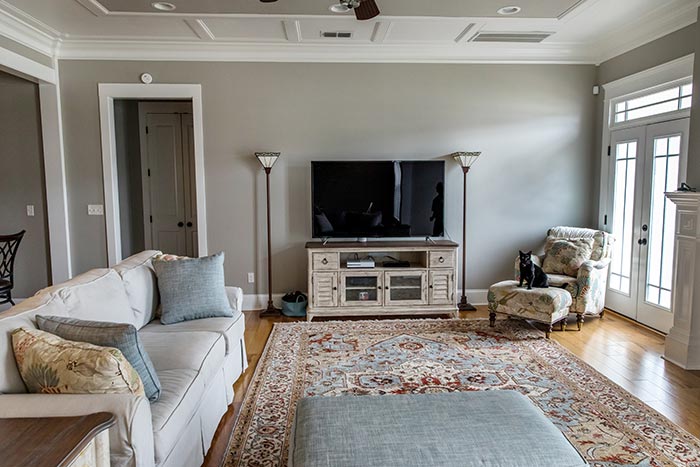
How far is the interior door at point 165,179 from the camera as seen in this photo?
598cm

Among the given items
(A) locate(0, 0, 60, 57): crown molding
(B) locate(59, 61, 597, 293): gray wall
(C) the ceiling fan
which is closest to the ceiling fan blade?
(C) the ceiling fan

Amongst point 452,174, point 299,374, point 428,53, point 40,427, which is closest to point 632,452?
point 299,374

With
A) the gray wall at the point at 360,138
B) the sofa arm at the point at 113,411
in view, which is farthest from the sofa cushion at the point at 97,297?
the gray wall at the point at 360,138

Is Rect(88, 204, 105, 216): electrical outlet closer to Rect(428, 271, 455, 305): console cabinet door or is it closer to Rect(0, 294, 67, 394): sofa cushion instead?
Rect(0, 294, 67, 394): sofa cushion

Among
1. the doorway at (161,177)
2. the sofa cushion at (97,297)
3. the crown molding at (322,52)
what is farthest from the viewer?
the doorway at (161,177)

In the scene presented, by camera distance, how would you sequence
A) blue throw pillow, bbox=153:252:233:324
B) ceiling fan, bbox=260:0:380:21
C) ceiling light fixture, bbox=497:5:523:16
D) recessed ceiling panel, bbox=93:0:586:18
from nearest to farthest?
ceiling fan, bbox=260:0:380:21
blue throw pillow, bbox=153:252:233:324
recessed ceiling panel, bbox=93:0:586:18
ceiling light fixture, bbox=497:5:523:16

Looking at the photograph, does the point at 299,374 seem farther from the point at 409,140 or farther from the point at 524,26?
the point at 524,26

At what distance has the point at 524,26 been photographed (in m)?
4.41

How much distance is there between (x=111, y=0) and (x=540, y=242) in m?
4.78

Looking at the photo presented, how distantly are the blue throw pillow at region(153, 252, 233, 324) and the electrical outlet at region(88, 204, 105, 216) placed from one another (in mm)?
2207

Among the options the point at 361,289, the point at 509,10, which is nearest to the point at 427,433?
the point at 361,289

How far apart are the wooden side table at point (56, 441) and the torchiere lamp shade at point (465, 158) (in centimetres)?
422

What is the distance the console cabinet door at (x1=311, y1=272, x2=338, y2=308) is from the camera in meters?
4.74

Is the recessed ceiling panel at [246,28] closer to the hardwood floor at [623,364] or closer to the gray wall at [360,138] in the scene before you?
the gray wall at [360,138]
